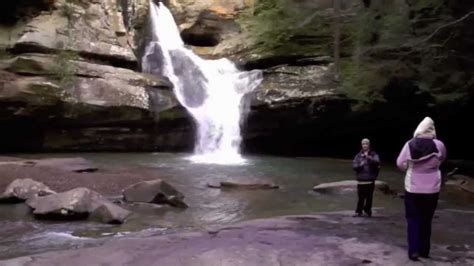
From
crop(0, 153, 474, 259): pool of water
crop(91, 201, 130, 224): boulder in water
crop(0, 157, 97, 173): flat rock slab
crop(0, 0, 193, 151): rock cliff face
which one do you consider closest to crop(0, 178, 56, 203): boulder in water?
crop(0, 153, 474, 259): pool of water

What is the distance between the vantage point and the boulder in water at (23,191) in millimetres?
12801

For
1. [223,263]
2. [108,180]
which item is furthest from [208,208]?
[223,263]

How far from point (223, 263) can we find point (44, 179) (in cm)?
901

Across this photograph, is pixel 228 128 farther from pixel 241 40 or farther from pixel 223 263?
pixel 223 263

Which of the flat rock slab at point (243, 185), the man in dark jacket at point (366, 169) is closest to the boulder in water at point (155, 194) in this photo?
the flat rock slab at point (243, 185)

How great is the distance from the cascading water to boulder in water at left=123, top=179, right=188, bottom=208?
395 inches

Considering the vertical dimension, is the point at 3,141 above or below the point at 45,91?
below

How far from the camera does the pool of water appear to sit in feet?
32.0

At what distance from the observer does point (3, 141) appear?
2459 centimetres

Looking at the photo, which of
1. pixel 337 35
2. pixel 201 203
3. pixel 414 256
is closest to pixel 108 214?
pixel 201 203

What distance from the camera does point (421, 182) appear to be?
721 centimetres

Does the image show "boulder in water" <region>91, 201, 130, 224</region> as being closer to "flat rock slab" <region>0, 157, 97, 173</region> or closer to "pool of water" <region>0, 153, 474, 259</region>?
"pool of water" <region>0, 153, 474, 259</region>

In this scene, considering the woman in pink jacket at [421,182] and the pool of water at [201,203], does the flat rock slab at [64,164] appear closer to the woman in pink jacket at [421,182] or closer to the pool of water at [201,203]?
the pool of water at [201,203]

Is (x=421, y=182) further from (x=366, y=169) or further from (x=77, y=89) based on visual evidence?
(x=77, y=89)
